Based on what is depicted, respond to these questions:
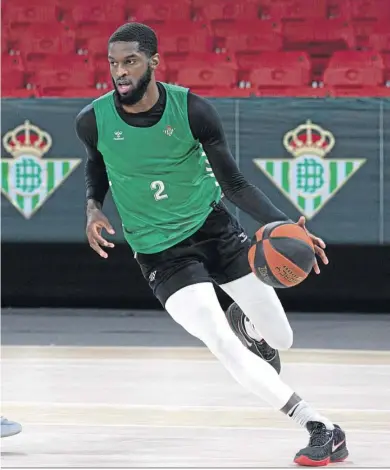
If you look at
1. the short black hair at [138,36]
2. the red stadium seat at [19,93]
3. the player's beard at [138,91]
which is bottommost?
the red stadium seat at [19,93]

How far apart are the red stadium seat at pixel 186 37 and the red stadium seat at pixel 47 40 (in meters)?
1.15

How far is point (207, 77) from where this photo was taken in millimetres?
15602

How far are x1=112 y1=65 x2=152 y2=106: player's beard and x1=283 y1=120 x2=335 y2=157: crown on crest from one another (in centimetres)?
665

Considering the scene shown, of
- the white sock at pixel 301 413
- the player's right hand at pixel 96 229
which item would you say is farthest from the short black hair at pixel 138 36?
the white sock at pixel 301 413

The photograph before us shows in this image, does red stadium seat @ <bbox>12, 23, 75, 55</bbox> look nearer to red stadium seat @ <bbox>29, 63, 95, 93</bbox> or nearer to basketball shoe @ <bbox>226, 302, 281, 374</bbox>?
red stadium seat @ <bbox>29, 63, 95, 93</bbox>

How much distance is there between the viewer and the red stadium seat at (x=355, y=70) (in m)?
15.3

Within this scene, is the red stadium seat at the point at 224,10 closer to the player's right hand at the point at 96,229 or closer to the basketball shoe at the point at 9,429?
the player's right hand at the point at 96,229

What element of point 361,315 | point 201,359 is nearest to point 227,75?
point 361,315

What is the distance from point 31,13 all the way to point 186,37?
213 cm

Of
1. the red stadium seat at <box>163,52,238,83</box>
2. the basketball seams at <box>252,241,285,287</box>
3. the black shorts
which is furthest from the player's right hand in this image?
the red stadium seat at <box>163,52,238,83</box>

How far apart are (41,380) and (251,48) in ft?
25.0

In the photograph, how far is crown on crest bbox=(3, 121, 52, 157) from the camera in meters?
13.7

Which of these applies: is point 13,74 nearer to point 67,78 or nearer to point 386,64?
point 67,78

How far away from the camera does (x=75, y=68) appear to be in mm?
16172
